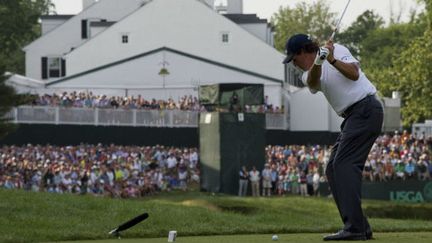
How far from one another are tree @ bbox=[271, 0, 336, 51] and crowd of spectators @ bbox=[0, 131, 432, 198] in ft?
254

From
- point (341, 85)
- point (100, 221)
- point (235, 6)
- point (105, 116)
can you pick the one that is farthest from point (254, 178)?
point (235, 6)

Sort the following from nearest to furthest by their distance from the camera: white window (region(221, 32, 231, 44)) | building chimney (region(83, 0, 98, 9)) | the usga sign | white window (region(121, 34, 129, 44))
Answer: the usga sign → white window (region(221, 32, 231, 44)) → white window (region(121, 34, 129, 44)) → building chimney (region(83, 0, 98, 9))

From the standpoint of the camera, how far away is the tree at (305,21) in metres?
128

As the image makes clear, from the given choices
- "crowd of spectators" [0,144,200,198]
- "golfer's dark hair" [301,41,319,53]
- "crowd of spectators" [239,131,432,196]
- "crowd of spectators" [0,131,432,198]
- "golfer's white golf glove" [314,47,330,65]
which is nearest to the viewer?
"golfer's white golf glove" [314,47,330,65]

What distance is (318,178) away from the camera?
4616 centimetres

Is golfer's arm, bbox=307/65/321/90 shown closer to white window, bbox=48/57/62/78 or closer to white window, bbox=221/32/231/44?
white window, bbox=221/32/231/44

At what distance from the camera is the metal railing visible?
183 ft

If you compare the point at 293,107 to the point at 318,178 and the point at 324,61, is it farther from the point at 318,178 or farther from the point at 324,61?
the point at 324,61

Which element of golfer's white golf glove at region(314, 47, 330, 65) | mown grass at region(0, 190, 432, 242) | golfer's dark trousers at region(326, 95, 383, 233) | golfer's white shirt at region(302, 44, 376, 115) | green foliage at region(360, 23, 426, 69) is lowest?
mown grass at region(0, 190, 432, 242)

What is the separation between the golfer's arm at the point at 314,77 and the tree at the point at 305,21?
380 ft

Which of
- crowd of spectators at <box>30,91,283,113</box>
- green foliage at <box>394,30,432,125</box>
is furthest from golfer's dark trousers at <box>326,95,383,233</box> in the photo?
green foliage at <box>394,30,432,125</box>

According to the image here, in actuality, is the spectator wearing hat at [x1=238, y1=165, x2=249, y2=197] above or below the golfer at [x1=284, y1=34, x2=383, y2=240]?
below

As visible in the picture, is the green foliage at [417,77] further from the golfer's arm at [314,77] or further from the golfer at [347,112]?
the golfer's arm at [314,77]

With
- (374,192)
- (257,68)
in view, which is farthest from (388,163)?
(257,68)
